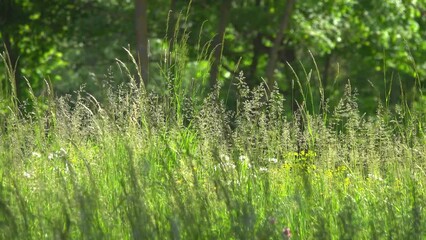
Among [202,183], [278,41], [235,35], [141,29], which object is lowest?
[235,35]

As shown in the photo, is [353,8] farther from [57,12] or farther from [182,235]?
[182,235]

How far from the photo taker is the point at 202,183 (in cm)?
507

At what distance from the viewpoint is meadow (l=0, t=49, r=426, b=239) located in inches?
154

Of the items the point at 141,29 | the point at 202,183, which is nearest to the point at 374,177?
the point at 202,183

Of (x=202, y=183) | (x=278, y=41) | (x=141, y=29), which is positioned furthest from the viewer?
(x=278, y=41)

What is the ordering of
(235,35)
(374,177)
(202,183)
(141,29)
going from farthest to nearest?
1. (235,35)
2. (141,29)
3. (374,177)
4. (202,183)

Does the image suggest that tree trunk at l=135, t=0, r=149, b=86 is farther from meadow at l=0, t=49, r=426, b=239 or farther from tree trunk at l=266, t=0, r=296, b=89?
meadow at l=0, t=49, r=426, b=239

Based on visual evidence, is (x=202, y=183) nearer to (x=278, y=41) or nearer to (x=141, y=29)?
(x=141, y=29)

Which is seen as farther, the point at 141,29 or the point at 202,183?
the point at 141,29

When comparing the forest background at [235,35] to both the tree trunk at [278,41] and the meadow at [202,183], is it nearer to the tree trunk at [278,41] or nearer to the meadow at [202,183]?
the tree trunk at [278,41]

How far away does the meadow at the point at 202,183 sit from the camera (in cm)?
392

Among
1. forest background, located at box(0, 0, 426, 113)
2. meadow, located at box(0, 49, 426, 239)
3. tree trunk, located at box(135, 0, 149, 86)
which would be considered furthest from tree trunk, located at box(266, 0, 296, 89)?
meadow, located at box(0, 49, 426, 239)

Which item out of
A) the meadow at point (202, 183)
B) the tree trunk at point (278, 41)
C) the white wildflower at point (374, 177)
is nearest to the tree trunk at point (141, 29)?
the tree trunk at point (278, 41)

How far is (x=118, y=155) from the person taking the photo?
532 cm
